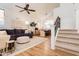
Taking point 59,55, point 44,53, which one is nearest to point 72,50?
point 59,55

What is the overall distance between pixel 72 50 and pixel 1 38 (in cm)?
157

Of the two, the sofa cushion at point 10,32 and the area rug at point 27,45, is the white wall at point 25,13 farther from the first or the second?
the area rug at point 27,45

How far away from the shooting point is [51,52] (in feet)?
7.30

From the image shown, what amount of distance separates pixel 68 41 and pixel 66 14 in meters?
0.62

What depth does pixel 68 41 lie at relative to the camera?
2293 mm

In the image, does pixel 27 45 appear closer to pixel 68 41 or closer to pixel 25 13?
pixel 25 13

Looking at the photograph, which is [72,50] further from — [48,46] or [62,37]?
[48,46]

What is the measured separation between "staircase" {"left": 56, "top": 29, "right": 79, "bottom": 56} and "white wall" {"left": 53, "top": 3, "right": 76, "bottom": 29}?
0.14 m

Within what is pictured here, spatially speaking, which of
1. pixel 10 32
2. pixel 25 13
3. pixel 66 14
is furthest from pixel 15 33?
pixel 66 14

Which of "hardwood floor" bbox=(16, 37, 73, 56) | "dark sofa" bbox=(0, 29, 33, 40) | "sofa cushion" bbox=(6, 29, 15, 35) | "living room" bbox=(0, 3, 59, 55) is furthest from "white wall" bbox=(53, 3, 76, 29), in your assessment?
"sofa cushion" bbox=(6, 29, 15, 35)

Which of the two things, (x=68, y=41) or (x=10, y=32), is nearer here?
(x=10, y=32)

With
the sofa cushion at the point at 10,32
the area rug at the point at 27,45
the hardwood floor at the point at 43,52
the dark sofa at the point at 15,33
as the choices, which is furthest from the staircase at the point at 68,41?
the sofa cushion at the point at 10,32

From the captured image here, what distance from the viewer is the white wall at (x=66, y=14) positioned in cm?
215

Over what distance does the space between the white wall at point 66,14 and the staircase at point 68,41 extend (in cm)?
14
